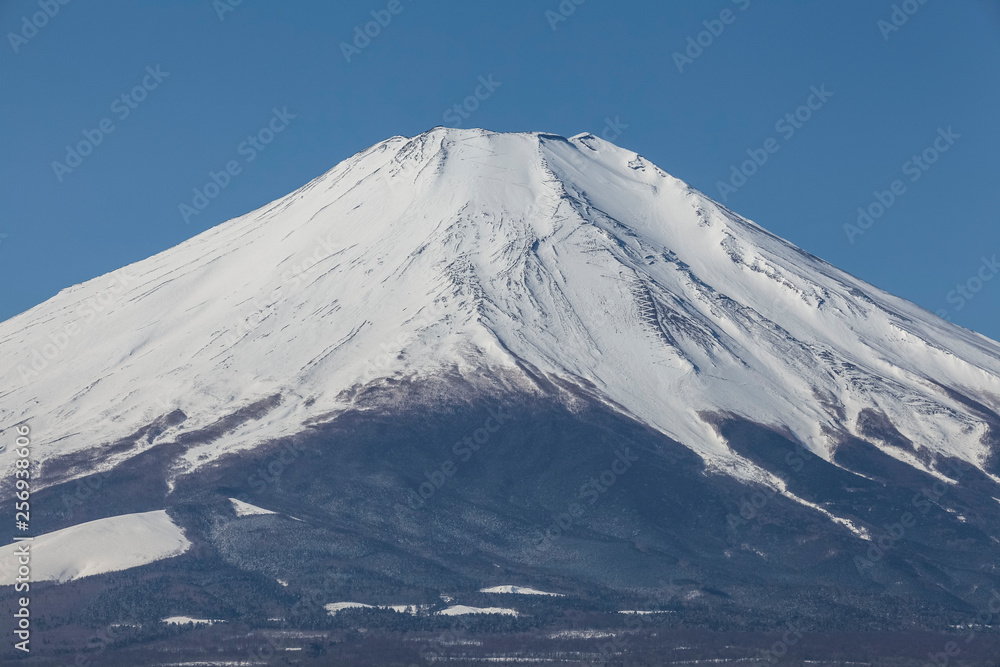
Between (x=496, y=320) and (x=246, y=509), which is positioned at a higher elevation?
Answer: (x=496, y=320)

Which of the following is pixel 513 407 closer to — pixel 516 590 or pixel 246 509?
pixel 246 509

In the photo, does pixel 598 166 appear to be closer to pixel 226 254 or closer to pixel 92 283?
pixel 226 254

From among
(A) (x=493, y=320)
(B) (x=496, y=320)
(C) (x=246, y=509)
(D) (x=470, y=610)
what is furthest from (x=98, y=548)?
(B) (x=496, y=320)

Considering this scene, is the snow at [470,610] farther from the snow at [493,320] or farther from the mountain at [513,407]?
the snow at [493,320]

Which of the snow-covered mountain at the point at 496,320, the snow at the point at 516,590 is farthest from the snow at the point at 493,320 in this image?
the snow at the point at 516,590

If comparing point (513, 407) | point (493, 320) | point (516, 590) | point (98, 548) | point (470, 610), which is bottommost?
point (470, 610)

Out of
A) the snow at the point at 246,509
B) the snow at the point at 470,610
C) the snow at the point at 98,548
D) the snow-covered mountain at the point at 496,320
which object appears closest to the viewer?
the snow at the point at 470,610
